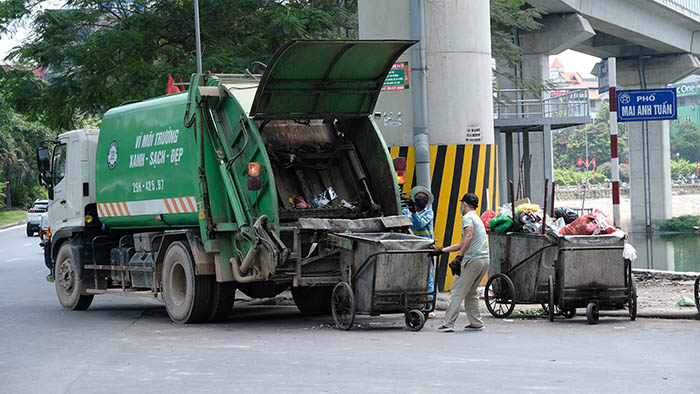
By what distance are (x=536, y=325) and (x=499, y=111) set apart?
2244 centimetres

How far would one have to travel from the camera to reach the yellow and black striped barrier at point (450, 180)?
624 inches

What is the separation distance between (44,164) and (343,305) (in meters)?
6.43

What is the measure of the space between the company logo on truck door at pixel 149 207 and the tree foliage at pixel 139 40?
613 cm

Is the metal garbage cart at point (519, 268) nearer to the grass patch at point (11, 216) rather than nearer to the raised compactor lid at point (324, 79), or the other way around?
the raised compactor lid at point (324, 79)

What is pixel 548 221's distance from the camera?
1264 centimetres

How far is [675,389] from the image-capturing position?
24.7 ft

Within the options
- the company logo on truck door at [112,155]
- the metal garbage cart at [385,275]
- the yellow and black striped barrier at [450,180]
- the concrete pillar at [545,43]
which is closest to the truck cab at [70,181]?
the company logo on truck door at [112,155]

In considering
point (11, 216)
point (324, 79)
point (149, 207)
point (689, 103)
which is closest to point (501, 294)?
point (324, 79)

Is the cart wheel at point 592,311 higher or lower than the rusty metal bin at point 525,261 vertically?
lower

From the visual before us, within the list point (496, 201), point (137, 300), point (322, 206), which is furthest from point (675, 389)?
point (137, 300)

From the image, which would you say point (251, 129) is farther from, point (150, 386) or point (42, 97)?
point (42, 97)

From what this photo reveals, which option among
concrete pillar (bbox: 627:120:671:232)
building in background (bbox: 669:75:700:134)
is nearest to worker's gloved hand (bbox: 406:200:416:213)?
concrete pillar (bbox: 627:120:671:232)

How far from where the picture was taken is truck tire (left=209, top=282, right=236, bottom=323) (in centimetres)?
1282

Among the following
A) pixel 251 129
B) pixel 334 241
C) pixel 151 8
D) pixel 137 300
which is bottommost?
pixel 137 300
